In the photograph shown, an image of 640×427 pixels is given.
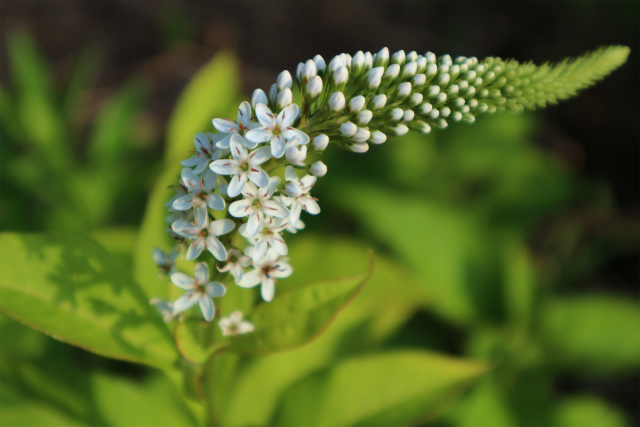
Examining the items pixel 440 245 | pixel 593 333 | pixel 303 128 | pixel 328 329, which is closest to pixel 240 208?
pixel 303 128

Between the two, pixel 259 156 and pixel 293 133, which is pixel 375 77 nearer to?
pixel 293 133

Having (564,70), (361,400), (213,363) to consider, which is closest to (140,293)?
(213,363)

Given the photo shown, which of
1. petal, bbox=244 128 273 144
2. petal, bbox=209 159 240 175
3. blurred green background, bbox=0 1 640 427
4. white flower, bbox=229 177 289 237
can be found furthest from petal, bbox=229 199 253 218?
blurred green background, bbox=0 1 640 427

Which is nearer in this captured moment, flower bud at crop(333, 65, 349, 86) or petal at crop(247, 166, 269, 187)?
petal at crop(247, 166, 269, 187)

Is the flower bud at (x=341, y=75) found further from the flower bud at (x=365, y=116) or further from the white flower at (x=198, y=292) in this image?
the white flower at (x=198, y=292)

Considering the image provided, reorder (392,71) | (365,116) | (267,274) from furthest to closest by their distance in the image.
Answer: (267,274) < (392,71) < (365,116)

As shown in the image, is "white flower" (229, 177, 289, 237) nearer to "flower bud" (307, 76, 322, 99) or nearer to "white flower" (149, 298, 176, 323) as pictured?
"flower bud" (307, 76, 322, 99)

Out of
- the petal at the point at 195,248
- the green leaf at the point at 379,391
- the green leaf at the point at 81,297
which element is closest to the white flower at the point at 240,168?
the petal at the point at 195,248
